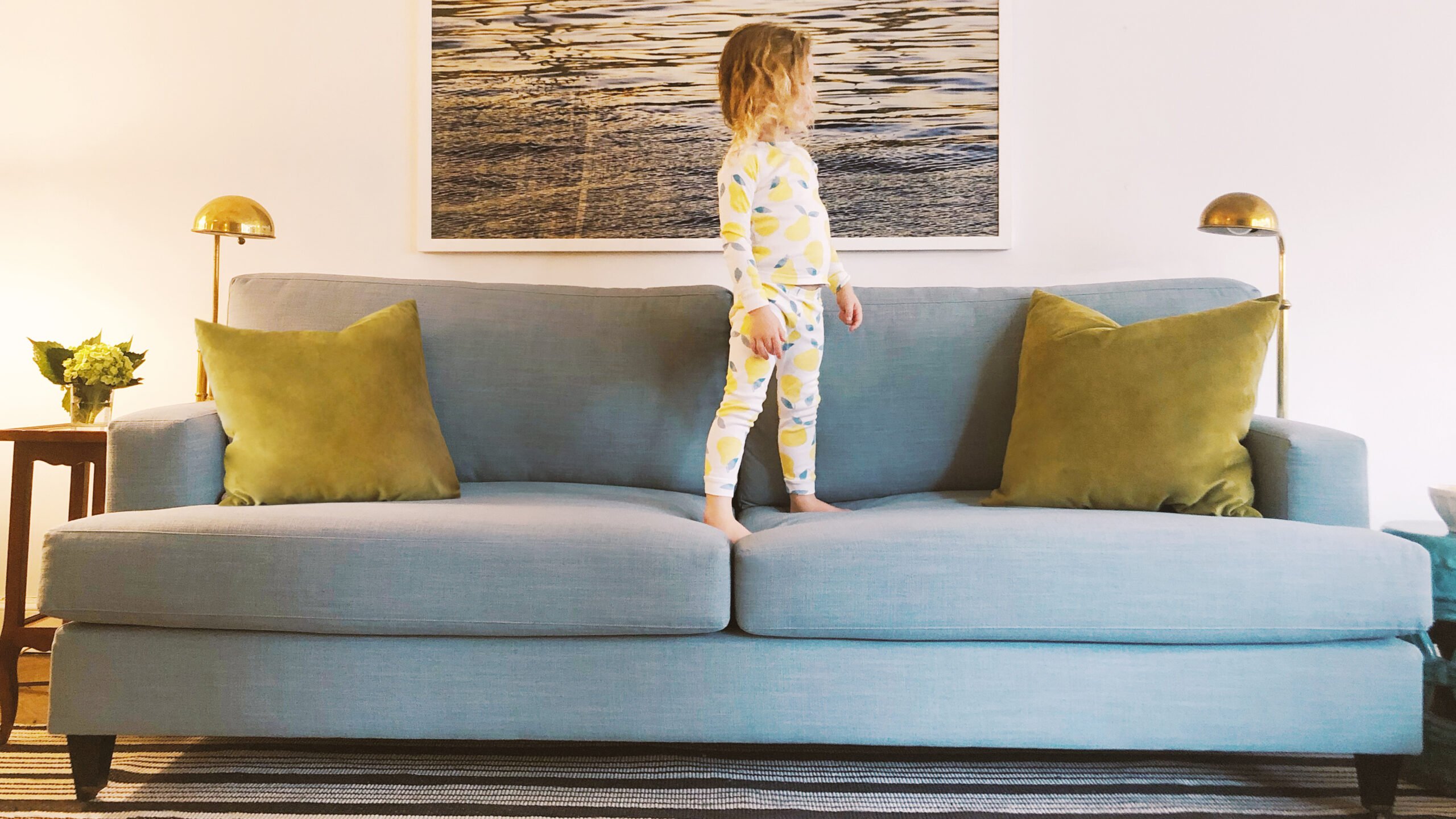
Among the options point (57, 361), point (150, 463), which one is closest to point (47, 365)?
point (57, 361)

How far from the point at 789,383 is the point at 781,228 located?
1.08 feet

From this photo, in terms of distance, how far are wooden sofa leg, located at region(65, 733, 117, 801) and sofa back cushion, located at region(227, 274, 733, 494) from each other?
830 mm

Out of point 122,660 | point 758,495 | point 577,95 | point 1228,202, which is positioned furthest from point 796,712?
point 577,95

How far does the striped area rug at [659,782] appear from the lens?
1406 millimetres

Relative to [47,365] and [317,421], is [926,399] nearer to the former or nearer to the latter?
[317,421]

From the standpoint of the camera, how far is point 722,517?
172cm

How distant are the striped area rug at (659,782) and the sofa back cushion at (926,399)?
595 mm

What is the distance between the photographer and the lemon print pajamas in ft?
6.10

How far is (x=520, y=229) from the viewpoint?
2576 millimetres

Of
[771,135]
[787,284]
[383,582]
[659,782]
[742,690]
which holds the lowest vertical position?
[659,782]

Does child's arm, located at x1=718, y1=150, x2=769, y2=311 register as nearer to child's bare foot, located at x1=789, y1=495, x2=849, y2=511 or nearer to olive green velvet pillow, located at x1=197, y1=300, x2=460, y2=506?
child's bare foot, located at x1=789, y1=495, x2=849, y2=511

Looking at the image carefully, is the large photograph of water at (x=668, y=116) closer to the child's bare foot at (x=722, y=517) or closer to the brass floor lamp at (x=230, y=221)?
the brass floor lamp at (x=230, y=221)

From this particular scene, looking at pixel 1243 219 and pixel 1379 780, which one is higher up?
pixel 1243 219

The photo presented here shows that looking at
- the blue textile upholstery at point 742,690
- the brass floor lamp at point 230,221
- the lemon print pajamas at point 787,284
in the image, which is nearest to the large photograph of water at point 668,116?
the brass floor lamp at point 230,221
